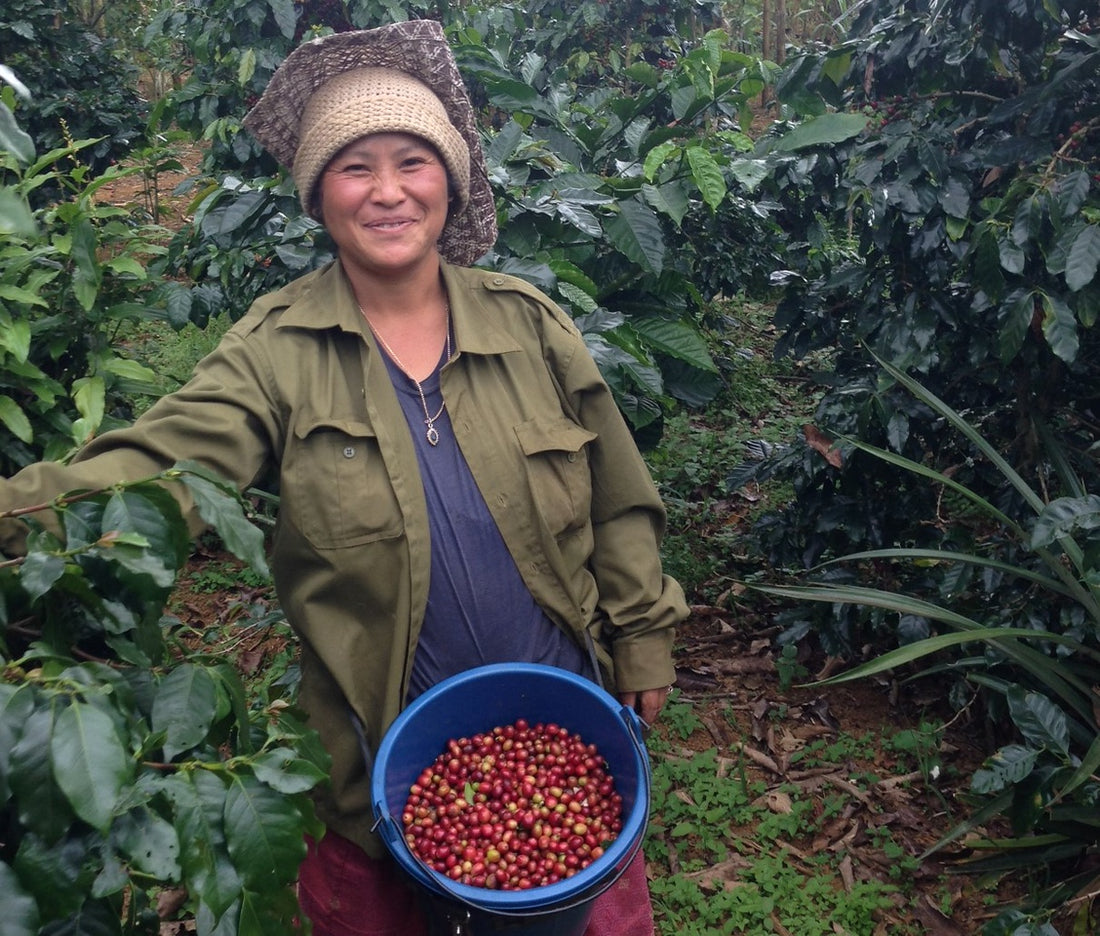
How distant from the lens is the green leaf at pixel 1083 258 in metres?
2.49

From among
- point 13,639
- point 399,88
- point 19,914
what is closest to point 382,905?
point 13,639

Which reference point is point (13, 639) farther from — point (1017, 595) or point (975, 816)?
point (1017, 595)

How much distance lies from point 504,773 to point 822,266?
2256 mm

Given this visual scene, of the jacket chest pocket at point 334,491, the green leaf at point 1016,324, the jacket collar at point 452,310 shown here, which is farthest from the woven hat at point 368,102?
Result: the green leaf at point 1016,324

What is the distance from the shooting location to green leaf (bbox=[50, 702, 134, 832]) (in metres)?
0.95

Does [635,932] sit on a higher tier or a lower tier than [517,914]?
lower

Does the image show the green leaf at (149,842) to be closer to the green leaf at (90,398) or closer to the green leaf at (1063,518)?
the green leaf at (90,398)

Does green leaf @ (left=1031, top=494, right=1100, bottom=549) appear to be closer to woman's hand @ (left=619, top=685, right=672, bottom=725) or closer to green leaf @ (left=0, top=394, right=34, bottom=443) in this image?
woman's hand @ (left=619, top=685, right=672, bottom=725)

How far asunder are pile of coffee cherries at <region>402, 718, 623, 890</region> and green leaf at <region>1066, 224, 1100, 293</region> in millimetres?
1636

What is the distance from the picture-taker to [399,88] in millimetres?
1869

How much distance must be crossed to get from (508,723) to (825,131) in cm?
195

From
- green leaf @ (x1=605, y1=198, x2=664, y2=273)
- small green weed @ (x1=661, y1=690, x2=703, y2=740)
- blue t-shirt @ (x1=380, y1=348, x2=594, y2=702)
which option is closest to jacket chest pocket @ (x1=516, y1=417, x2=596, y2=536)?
blue t-shirt @ (x1=380, y1=348, x2=594, y2=702)

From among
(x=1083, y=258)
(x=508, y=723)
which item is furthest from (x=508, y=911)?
(x=1083, y=258)

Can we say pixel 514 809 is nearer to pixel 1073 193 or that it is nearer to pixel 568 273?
pixel 568 273
